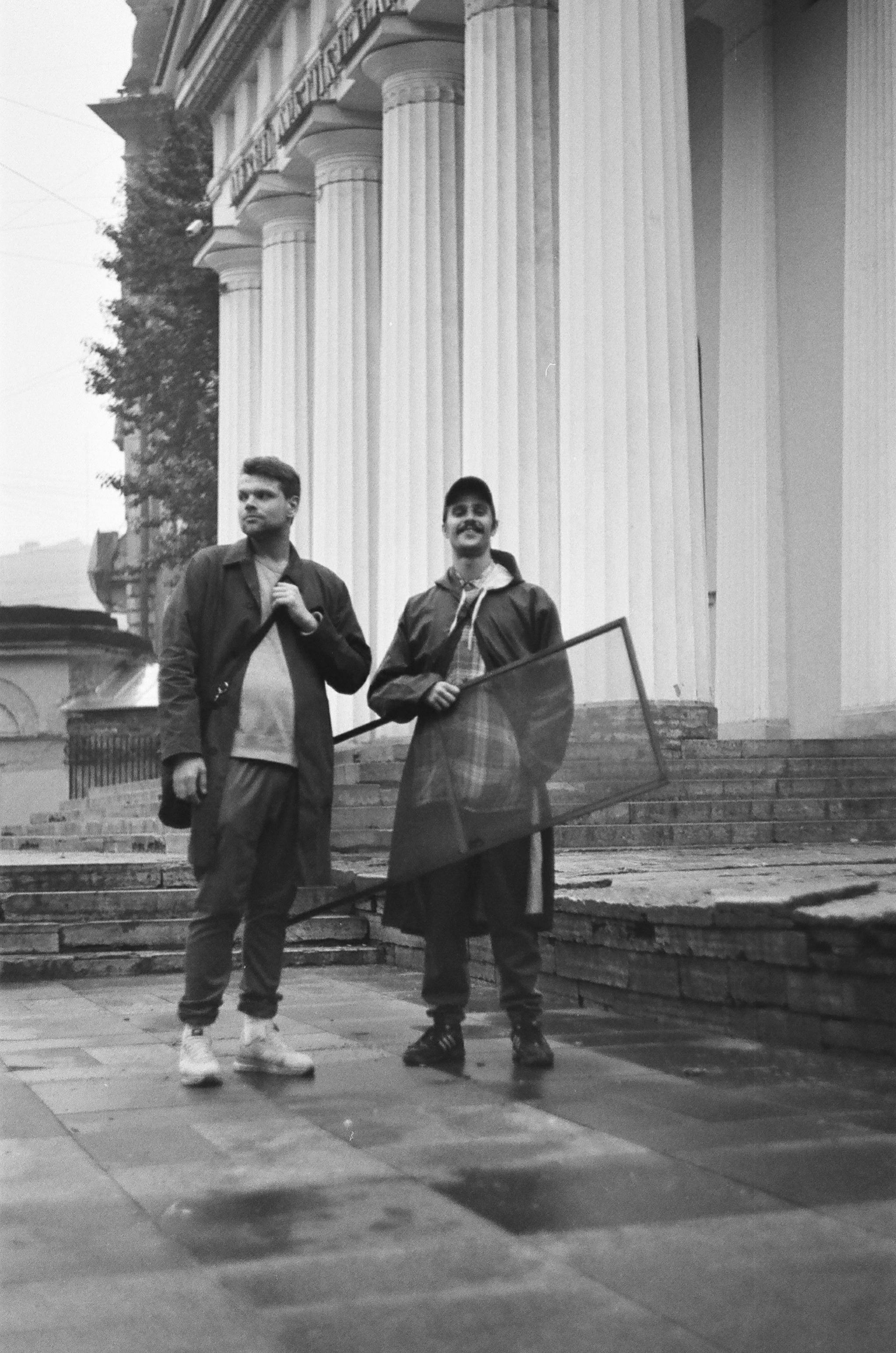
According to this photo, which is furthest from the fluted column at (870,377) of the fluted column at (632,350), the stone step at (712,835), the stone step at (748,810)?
the stone step at (712,835)

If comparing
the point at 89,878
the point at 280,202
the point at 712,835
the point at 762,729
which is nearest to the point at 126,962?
the point at 89,878

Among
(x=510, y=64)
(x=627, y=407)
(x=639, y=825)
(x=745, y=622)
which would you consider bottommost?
(x=639, y=825)

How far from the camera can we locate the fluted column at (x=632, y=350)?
1404 cm

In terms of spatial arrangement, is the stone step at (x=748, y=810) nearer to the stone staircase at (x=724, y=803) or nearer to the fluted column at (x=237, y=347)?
the stone staircase at (x=724, y=803)

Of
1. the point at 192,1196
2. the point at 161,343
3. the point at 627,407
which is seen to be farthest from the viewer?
the point at 161,343

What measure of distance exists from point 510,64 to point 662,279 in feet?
10.8

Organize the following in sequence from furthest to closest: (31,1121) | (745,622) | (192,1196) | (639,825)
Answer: (745,622) → (639,825) → (31,1121) → (192,1196)

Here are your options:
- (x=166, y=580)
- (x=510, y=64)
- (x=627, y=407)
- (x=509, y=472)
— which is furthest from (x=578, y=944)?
(x=166, y=580)

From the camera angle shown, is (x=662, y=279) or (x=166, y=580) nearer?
(x=662, y=279)

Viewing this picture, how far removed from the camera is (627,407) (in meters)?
14.1

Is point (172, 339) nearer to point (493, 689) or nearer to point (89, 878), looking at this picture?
point (89, 878)

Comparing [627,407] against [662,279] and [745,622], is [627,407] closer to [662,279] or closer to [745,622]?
[662,279]

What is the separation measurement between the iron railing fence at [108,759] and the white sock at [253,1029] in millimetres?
20659

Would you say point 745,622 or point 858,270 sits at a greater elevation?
point 858,270
